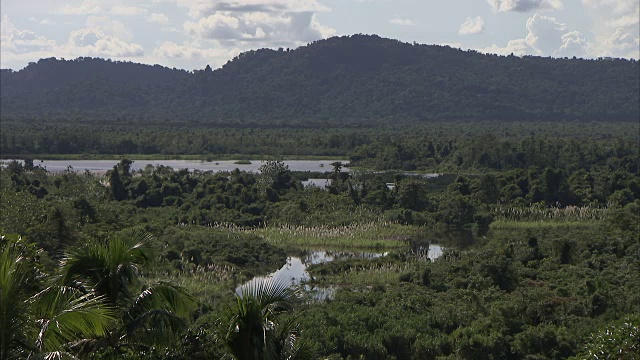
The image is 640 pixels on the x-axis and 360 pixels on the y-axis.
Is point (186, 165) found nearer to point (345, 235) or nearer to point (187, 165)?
point (187, 165)

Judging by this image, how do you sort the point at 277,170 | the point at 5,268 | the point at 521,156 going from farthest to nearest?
1. the point at 521,156
2. the point at 277,170
3. the point at 5,268

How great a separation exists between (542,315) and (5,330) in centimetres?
2316

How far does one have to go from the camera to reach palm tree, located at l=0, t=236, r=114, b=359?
901cm

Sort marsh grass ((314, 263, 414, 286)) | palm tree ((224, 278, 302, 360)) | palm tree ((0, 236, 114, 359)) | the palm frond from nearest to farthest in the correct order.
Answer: palm tree ((0, 236, 114, 359))
the palm frond
palm tree ((224, 278, 302, 360))
marsh grass ((314, 263, 414, 286))

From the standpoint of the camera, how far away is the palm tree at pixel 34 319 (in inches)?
355

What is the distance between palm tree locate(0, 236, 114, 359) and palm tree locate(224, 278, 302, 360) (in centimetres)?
154

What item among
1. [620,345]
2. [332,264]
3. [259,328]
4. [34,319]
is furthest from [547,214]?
[34,319]

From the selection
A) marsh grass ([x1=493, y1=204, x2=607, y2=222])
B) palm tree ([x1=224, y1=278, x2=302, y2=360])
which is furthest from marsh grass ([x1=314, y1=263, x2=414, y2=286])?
palm tree ([x1=224, y1=278, x2=302, y2=360])

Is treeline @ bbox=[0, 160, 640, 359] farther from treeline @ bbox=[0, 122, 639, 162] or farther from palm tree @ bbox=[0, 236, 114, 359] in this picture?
treeline @ bbox=[0, 122, 639, 162]

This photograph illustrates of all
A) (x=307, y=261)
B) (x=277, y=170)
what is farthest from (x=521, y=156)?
(x=307, y=261)

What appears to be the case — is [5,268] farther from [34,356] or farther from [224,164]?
[224,164]

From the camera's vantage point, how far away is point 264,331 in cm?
1067

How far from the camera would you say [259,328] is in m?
10.8

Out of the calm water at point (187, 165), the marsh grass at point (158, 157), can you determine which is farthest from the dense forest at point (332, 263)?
the marsh grass at point (158, 157)
